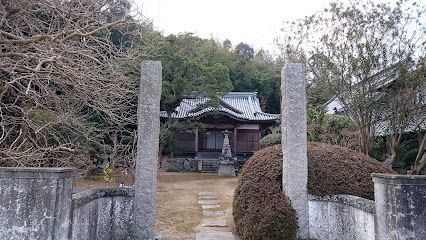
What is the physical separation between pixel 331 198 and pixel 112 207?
3.61 metres

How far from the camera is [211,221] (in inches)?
305

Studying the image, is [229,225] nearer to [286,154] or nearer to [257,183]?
[257,183]

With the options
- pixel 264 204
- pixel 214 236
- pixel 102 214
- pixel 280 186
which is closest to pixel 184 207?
pixel 214 236

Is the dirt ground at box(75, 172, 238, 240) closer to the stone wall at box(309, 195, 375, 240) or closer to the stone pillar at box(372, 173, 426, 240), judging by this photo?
the stone wall at box(309, 195, 375, 240)

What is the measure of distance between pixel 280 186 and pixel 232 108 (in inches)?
788

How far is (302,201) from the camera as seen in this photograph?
6074 millimetres

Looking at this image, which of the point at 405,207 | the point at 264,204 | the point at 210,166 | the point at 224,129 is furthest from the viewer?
the point at 224,129

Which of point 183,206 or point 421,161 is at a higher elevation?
point 421,161

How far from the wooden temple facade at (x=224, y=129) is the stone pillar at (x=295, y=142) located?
1719 cm

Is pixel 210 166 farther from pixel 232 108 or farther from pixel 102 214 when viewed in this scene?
pixel 102 214

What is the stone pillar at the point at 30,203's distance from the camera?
3.56 metres

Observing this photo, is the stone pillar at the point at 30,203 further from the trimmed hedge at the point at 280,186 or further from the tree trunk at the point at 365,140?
→ the tree trunk at the point at 365,140

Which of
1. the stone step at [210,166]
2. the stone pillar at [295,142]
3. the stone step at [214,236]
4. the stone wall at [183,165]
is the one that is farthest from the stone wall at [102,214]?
the stone step at [210,166]

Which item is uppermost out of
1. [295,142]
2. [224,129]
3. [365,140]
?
[224,129]
